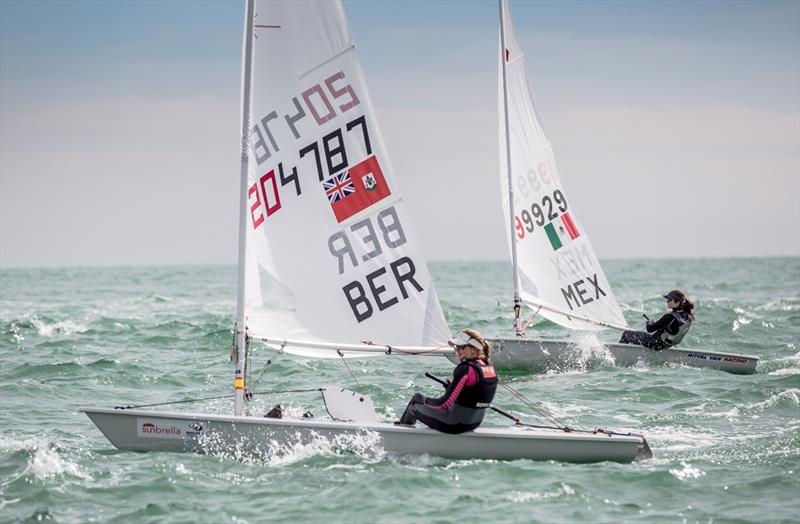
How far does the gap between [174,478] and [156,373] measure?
7.75 m

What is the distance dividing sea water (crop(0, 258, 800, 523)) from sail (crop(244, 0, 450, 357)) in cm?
134

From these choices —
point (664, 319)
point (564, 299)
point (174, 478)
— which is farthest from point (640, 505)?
point (564, 299)

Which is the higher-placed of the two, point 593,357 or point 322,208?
point 322,208

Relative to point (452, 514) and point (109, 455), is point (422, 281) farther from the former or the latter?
point (109, 455)

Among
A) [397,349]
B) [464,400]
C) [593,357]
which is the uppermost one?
[397,349]

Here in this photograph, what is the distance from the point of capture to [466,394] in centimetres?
930

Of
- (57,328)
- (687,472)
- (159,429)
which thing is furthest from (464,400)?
(57,328)

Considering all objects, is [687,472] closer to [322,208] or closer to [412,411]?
[412,411]

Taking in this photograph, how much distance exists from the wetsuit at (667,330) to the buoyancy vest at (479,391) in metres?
7.51

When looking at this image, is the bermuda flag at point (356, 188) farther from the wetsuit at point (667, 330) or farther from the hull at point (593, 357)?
the wetsuit at point (667, 330)

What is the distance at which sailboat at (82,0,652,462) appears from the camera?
31.1ft

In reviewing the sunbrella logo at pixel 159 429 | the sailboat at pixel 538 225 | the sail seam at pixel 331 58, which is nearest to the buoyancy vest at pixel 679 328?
the sailboat at pixel 538 225

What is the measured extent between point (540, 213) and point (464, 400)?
349 inches

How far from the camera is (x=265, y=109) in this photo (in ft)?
32.1
